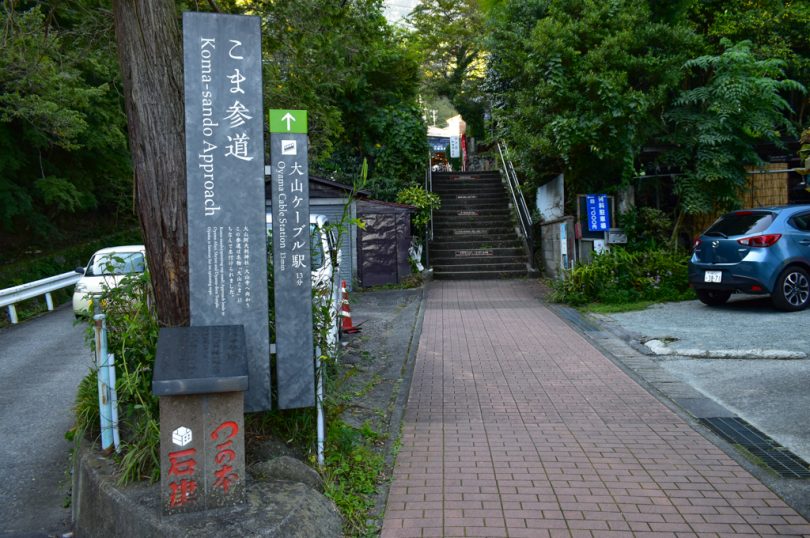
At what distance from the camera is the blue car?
11.2 meters

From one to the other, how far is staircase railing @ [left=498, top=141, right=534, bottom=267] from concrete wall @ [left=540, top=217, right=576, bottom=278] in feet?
1.11

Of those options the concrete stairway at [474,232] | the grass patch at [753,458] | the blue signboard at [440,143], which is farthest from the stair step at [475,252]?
the blue signboard at [440,143]

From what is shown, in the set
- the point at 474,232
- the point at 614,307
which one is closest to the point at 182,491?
the point at 614,307

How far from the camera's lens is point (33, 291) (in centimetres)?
1563

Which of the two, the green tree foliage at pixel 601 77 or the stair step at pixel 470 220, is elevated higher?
the green tree foliage at pixel 601 77

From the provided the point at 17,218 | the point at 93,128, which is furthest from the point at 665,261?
the point at 17,218

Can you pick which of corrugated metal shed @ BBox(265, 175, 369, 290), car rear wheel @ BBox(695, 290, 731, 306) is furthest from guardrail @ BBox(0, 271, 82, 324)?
car rear wheel @ BBox(695, 290, 731, 306)

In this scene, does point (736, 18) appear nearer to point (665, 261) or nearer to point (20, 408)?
point (665, 261)

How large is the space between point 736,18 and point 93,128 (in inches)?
635

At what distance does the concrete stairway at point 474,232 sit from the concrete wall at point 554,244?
0.77m

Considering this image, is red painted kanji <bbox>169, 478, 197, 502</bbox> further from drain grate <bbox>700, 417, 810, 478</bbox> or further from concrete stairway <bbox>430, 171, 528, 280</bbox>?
concrete stairway <bbox>430, 171, 528, 280</bbox>

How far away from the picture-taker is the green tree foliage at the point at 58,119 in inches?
355

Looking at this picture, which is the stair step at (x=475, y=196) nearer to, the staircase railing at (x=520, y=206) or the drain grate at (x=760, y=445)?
the staircase railing at (x=520, y=206)

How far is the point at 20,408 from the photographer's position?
25.3 feet
